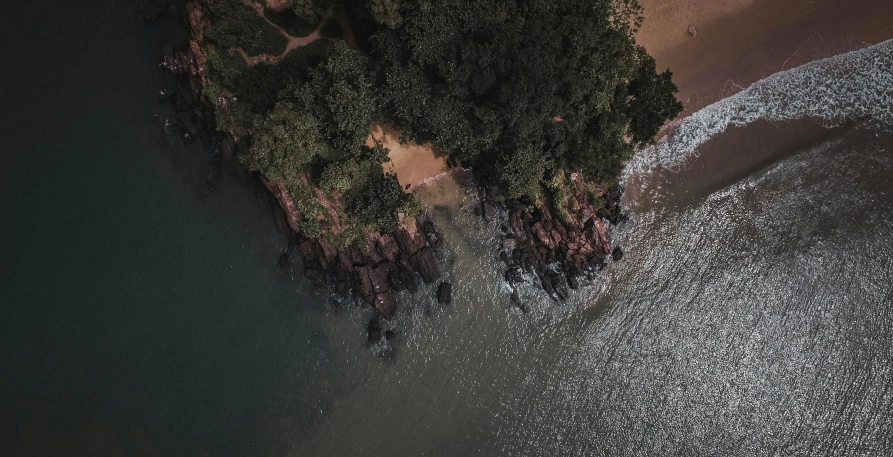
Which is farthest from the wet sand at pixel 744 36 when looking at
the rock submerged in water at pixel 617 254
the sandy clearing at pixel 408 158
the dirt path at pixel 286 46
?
the dirt path at pixel 286 46

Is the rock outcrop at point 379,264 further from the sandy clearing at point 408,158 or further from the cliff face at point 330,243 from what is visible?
the sandy clearing at point 408,158

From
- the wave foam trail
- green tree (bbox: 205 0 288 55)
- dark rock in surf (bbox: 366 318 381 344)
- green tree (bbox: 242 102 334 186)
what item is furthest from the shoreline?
green tree (bbox: 205 0 288 55)

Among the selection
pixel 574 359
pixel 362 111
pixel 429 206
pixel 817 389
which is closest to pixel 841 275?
pixel 817 389

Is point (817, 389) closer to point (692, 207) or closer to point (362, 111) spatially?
point (692, 207)

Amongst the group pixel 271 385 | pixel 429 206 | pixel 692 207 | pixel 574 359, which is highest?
pixel 429 206

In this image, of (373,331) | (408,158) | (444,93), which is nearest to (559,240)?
(408,158)

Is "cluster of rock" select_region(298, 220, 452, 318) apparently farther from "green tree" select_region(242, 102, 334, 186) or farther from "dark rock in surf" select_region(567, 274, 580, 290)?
"dark rock in surf" select_region(567, 274, 580, 290)

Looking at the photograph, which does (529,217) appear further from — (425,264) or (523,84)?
(523,84)
